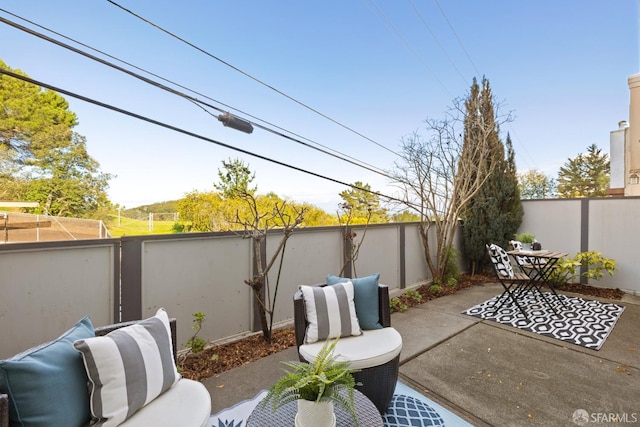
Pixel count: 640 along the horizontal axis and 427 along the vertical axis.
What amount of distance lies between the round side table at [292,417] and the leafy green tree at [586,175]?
79.0ft

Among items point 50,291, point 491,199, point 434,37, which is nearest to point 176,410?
point 50,291

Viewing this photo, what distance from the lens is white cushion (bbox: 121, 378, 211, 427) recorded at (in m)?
1.35

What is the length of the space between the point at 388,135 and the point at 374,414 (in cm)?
728

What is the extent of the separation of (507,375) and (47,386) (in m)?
3.16

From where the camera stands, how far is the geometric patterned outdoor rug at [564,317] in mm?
3309

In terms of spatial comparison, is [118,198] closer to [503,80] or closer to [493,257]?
[493,257]

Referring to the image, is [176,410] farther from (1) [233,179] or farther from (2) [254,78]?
(1) [233,179]

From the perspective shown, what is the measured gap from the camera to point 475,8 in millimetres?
5969

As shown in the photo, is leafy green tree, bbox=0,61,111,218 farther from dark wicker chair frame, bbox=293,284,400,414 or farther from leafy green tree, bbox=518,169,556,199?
leafy green tree, bbox=518,169,556,199

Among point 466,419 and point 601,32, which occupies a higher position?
point 601,32

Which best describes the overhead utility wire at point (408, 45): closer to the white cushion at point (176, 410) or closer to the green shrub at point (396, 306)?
the green shrub at point (396, 306)

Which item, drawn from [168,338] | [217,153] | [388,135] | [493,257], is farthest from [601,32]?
[168,338]

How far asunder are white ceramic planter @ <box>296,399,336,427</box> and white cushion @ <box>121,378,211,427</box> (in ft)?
1.72

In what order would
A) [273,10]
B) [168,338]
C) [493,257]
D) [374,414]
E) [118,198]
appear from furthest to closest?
[118,198] < [273,10] < [493,257] < [168,338] < [374,414]
